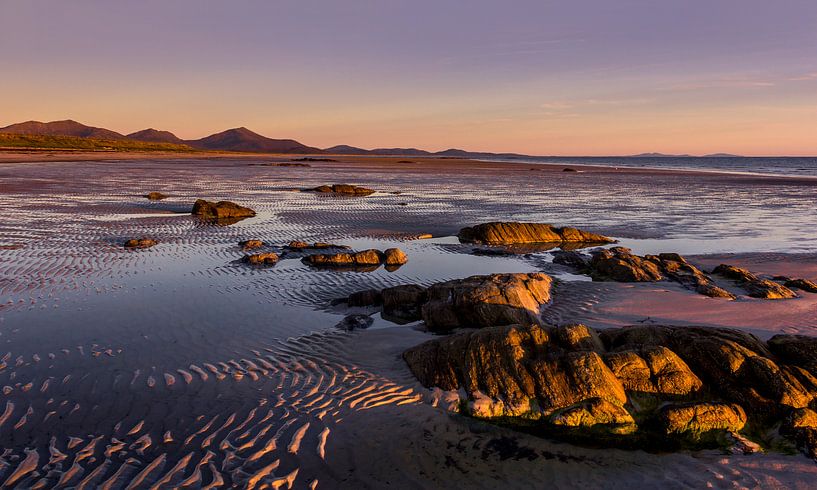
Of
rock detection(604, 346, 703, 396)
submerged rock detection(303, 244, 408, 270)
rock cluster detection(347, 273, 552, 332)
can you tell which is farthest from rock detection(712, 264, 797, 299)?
submerged rock detection(303, 244, 408, 270)

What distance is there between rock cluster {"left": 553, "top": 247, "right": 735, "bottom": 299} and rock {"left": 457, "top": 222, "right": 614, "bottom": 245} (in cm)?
433

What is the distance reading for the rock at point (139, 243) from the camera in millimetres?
17000

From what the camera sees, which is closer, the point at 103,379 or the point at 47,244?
the point at 103,379

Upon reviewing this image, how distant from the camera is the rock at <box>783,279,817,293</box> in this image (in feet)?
40.5

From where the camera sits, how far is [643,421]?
6.49 m

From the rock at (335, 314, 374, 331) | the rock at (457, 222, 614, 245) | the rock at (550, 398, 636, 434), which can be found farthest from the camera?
the rock at (457, 222, 614, 245)

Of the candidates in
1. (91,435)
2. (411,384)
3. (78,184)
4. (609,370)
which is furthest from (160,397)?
(78,184)

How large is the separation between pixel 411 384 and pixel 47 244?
600 inches

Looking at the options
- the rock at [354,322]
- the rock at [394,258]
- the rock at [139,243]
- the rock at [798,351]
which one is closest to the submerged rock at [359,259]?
the rock at [394,258]

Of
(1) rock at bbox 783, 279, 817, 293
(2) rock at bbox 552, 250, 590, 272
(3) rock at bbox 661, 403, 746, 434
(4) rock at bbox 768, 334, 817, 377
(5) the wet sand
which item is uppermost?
(4) rock at bbox 768, 334, 817, 377

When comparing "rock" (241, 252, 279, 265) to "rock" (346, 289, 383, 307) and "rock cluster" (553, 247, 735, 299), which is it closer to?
"rock" (346, 289, 383, 307)

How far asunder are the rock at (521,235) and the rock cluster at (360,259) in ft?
15.6

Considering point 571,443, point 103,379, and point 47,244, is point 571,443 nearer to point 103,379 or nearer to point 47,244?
point 103,379

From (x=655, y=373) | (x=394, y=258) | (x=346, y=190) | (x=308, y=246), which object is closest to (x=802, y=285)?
(x=655, y=373)
